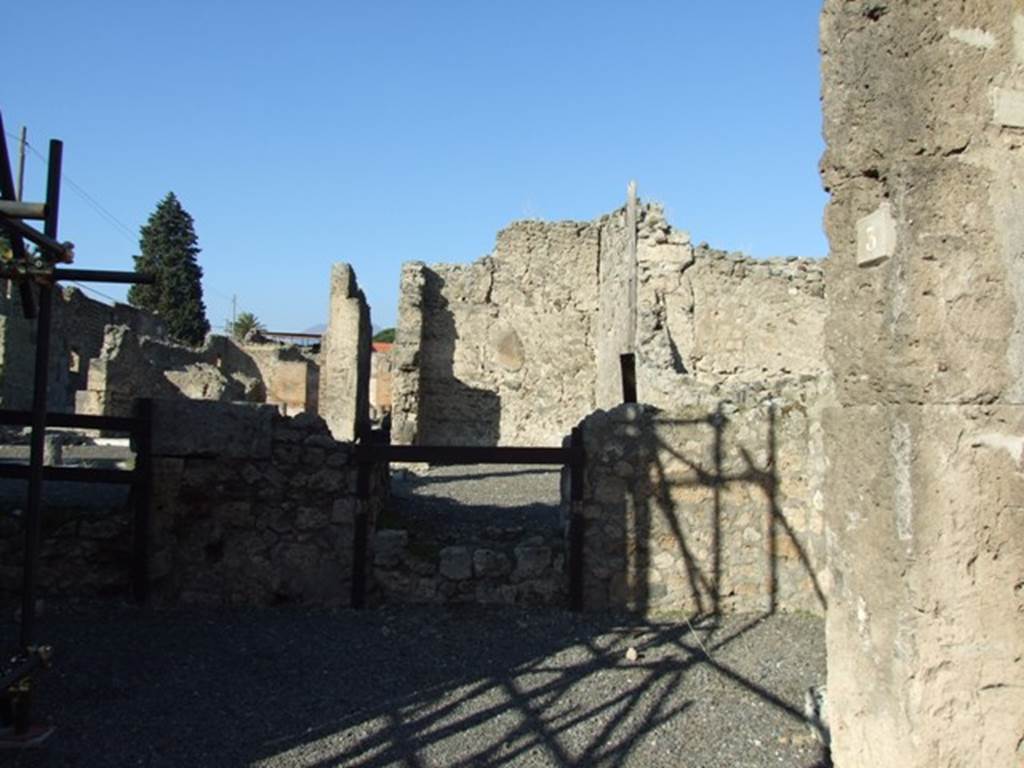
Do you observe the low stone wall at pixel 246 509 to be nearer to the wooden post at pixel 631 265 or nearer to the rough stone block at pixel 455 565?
the rough stone block at pixel 455 565

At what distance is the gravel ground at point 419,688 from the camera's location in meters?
3.67

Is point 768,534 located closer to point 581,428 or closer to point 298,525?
point 581,428

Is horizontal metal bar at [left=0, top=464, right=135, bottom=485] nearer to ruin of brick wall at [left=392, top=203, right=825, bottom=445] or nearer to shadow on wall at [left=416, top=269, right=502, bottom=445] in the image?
ruin of brick wall at [left=392, top=203, right=825, bottom=445]

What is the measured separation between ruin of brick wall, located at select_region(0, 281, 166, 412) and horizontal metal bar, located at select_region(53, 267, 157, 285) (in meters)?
16.1

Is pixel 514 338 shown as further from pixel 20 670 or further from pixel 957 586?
pixel 957 586

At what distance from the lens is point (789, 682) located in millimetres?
4660

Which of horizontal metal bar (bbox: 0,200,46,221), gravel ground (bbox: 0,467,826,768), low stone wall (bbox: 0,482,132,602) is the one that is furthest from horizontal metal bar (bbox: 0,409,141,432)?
horizontal metal bar (bbox: 0,200,46,221)

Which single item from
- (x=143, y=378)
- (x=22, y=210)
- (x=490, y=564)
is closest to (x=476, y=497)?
(x=490, y=564)

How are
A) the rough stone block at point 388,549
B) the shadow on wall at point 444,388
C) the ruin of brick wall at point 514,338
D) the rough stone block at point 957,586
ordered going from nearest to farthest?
the rough stone block at point 957,586
the rough stone block at point 388,549
the ruin of brick wall at point 514,338
the shadow on wall at point 444,388

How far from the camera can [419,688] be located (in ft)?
14.7

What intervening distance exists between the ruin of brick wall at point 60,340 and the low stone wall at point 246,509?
1415 centimetres

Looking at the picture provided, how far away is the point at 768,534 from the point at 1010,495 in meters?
4.24

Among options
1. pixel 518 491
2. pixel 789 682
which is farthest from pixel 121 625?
pixel 518 491

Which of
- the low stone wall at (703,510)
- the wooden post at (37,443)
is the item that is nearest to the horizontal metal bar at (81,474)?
the wooden post at (37,443)
